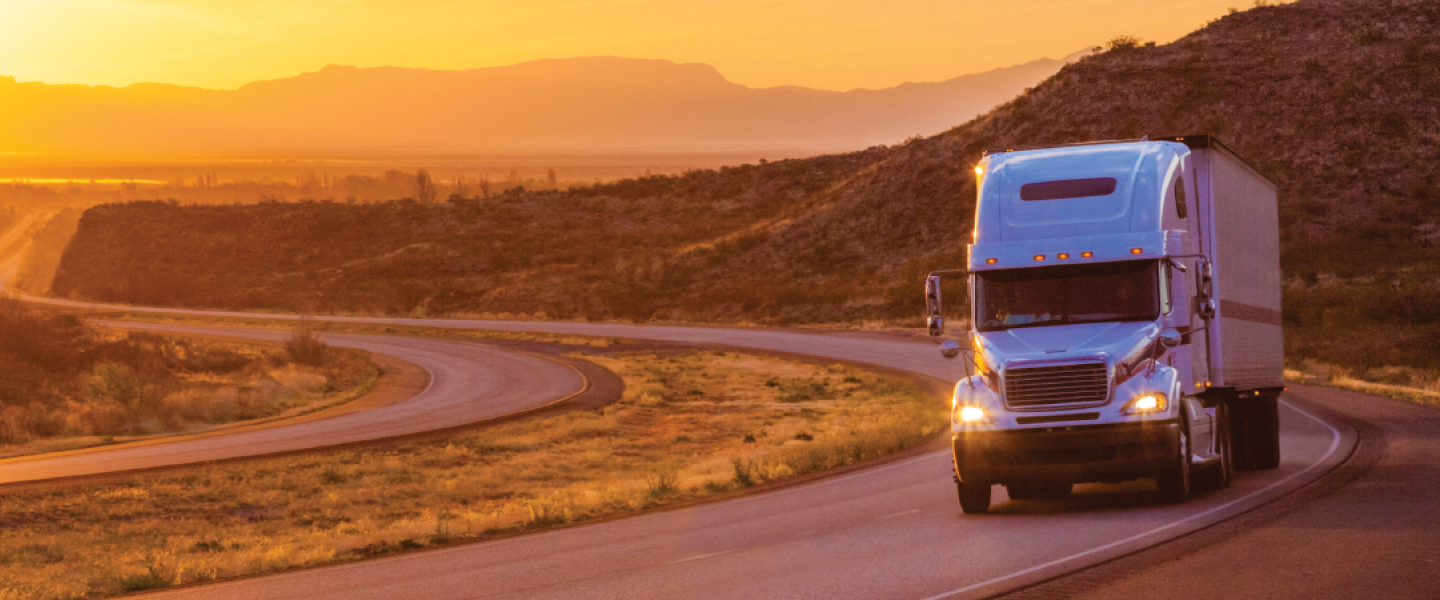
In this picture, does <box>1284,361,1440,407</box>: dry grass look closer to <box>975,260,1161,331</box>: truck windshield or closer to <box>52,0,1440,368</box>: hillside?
<box>52,0,1440,368</box>: hillside

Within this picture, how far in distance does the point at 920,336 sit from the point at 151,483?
3789 centimetres

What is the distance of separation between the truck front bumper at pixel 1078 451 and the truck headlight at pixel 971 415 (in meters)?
0.13

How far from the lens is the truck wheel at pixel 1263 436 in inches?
702

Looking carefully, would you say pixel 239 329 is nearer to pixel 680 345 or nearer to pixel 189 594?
pixel 680 345

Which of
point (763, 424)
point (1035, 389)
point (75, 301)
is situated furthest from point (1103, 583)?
point (75, 301)

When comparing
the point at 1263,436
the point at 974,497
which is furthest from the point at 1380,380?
the point at 974,497

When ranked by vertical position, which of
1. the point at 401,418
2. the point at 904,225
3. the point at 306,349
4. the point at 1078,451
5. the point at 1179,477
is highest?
the point at 904,225

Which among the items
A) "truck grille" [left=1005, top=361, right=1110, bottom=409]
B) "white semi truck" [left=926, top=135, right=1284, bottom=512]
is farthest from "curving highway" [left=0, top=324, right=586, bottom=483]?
"truck grille" [left=1005, top=361, right=1110, bottom=409]

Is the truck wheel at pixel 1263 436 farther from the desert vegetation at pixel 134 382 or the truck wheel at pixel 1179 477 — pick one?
the desert vegetation at pixel 134 382

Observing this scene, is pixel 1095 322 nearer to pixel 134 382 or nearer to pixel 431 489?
pixel 431 489

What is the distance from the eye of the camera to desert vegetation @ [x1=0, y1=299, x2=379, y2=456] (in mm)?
37469

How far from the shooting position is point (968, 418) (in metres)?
13.6

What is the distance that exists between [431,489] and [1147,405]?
54.7 feet

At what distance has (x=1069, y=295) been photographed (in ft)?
45.9
